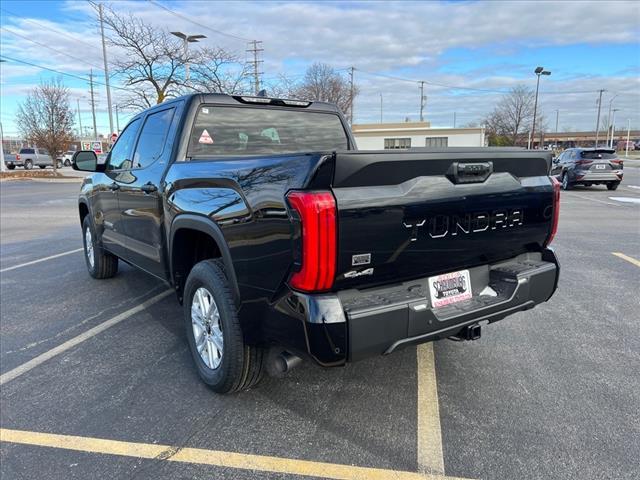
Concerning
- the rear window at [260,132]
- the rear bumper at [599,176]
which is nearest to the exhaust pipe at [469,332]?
the rear window at [260,132]

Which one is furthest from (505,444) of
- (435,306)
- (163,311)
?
(163,311)

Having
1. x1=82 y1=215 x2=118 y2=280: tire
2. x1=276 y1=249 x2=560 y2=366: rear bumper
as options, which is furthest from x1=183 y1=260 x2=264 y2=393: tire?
x1=82 y1=215 x2=118 y2=280: tire

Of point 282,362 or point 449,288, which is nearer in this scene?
point 282,362

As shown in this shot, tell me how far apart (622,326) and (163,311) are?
Answer: 4304 mm

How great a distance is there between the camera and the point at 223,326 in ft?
9.31

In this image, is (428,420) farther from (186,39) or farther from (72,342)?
(186,39)

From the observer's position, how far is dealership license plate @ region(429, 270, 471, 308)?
2629 mm

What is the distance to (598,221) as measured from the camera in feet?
34.8

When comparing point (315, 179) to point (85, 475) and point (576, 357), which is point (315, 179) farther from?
point (576, 357)

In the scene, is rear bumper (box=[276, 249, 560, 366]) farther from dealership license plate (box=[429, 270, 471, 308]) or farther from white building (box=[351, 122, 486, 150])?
white building (box=[351, 122, 486, 150])

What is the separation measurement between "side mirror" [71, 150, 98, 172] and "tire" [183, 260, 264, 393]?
2554mm

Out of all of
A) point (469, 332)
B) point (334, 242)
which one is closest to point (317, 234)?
point (334, 242)

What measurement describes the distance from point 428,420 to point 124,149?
12.8 ft

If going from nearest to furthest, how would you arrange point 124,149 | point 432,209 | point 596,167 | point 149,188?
point 432,209
point 149,188
point 124,149
point 596,167
